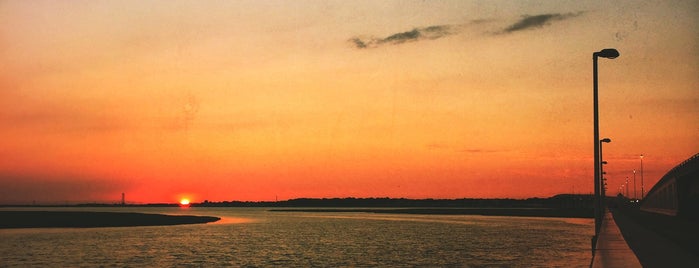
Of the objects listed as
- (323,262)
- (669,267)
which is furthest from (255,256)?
(669,267)

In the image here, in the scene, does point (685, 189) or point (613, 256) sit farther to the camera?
point (685, 189)

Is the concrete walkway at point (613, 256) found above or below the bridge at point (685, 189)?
below

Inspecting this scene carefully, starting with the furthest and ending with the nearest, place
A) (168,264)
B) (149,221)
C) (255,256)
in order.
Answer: (149,221) < (255,256) < (168,264)

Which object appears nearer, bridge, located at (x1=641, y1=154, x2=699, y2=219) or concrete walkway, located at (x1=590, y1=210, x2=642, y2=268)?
concrete walkway, located at (x1=590, y1=210, x2=642, y2=268)

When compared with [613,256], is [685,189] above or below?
above

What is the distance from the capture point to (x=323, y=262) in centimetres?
4962

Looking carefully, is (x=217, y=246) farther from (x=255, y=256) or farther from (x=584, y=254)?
(x=584, y=254)

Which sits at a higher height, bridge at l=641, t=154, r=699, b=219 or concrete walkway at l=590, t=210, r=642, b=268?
bridge at l=641, t=154, r=699, b=219

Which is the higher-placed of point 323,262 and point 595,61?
point 595,61

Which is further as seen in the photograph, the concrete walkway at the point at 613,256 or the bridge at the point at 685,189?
the bridge at the point at 685,189

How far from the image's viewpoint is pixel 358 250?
60781mm

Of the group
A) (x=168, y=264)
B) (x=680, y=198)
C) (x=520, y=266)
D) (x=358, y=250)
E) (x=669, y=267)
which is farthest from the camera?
(x=680, y=198)

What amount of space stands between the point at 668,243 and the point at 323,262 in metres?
22.4

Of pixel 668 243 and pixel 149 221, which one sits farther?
pixel 149 221
